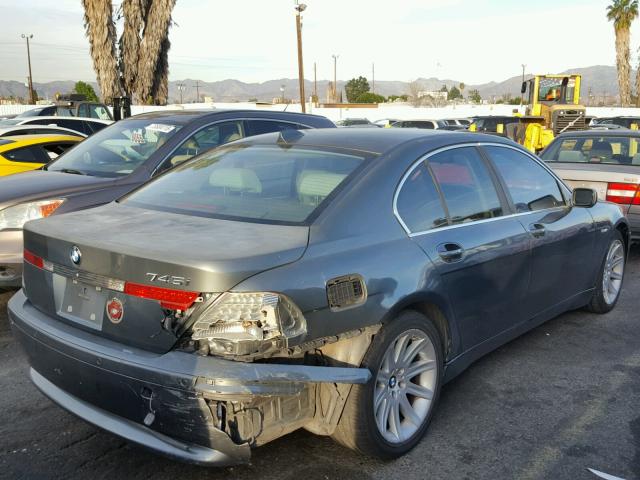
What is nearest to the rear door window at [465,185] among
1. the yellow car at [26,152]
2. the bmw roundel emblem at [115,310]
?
the bmw roundel emblem at [115,310]

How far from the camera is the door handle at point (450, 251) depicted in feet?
11.4

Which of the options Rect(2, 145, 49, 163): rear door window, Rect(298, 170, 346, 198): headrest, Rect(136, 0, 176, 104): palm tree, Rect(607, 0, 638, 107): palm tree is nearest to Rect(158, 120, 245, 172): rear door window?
Rect(298, 170, 346, 198): headrest

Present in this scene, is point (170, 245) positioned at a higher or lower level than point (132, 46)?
lower

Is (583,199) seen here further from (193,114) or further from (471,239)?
(193,114)

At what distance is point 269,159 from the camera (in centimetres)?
385

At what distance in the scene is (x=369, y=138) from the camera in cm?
382

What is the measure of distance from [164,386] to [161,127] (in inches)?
163

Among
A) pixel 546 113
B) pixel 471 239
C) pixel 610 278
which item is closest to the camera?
pixel 471 239

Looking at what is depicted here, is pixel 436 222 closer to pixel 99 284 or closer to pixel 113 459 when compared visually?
pixel 99 284

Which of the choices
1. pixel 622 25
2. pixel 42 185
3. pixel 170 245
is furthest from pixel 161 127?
pixel 622 25

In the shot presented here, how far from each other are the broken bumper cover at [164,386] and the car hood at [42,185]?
2.54m

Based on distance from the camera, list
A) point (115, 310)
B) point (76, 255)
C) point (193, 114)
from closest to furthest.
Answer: point (115, 310) < point (76, 255) < point (193, 114)

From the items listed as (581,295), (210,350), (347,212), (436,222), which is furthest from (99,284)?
(581,295)

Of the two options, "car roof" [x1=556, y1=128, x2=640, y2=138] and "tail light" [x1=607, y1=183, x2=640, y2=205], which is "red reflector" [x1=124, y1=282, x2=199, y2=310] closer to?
"tail light" [x1=607, y1=183, x2=640, y2=205]
